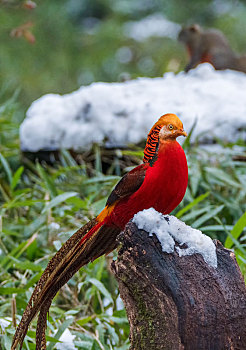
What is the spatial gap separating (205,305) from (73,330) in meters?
0.82

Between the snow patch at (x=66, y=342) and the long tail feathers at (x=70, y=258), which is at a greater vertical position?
the long tail feathers at (x=70, y=258)

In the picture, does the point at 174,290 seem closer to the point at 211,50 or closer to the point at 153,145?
the point at 153,145

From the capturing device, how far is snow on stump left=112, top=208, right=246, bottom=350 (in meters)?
1.22

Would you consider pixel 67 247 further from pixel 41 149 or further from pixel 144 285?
pixel 41 149

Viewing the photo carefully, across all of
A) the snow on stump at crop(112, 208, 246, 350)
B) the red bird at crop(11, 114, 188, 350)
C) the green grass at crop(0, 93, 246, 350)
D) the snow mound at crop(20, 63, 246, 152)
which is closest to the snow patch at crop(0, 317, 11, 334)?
the green grass at crop(0, 93, 246, 350)

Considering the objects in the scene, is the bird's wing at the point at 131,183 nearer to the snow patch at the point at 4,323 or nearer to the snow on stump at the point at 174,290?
the snow on stump at the point at 174,290

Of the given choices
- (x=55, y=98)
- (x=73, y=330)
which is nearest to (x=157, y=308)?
(x=73, y=330)

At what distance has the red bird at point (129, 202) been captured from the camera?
4.26ft

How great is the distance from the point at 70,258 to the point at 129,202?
0.21 m

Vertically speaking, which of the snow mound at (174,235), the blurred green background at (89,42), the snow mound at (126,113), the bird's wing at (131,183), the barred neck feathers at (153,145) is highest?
the barred neck feathers at (153,145)

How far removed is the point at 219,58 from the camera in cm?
375

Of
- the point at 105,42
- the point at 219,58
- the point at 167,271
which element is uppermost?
the point at 167,271

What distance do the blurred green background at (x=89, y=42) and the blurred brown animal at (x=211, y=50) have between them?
2.18 m

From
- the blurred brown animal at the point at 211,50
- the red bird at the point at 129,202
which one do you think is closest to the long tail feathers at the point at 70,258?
the red bird at the point at 129,202
